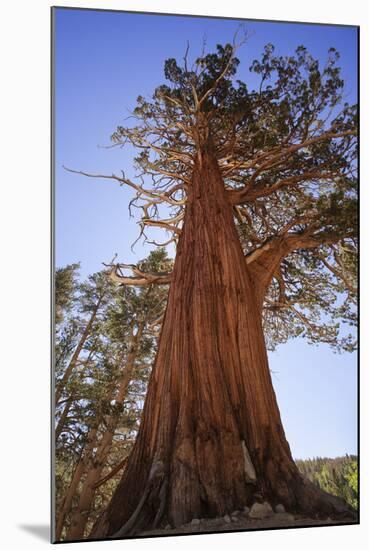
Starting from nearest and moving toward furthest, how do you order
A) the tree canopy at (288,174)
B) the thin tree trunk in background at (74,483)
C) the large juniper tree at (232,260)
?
the thin tree trunk in background at (74,483) → the large juniper tree at (232,260) → the tree canopy at (288,174)

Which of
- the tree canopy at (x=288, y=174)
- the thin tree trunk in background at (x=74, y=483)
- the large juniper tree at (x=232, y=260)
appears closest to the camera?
the thin tree trunk in background at (x=74, y=483)

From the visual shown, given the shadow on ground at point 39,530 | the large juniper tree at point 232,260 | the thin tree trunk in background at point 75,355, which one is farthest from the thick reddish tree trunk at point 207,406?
the thin tree trunk in background at point 75,355

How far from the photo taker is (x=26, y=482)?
4844 millimetres

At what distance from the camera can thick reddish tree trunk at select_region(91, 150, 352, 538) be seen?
15.7 feet

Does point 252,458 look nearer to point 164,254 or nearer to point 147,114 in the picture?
point 164,254

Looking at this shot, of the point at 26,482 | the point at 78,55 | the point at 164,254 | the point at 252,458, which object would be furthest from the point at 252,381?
the point at 78,55

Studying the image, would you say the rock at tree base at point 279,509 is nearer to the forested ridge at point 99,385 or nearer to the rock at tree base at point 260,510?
the rock at tree base at point 260,510

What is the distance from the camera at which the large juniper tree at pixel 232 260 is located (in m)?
4.85

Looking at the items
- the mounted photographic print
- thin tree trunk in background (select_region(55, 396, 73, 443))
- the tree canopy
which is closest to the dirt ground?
the mounted photographic print

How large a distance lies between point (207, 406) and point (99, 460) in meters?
0.63

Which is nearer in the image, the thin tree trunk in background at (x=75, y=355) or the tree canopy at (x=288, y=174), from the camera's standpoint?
the thin tree trunk in background at (x=75, y=355)

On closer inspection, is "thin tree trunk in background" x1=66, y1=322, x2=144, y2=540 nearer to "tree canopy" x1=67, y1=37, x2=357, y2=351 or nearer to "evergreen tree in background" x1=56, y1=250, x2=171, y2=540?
"evergreen tree in background" x1=56, y1=250, x2=171, y2=540

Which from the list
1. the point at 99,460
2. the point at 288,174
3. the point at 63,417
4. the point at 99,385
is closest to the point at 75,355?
the point at 99,385
